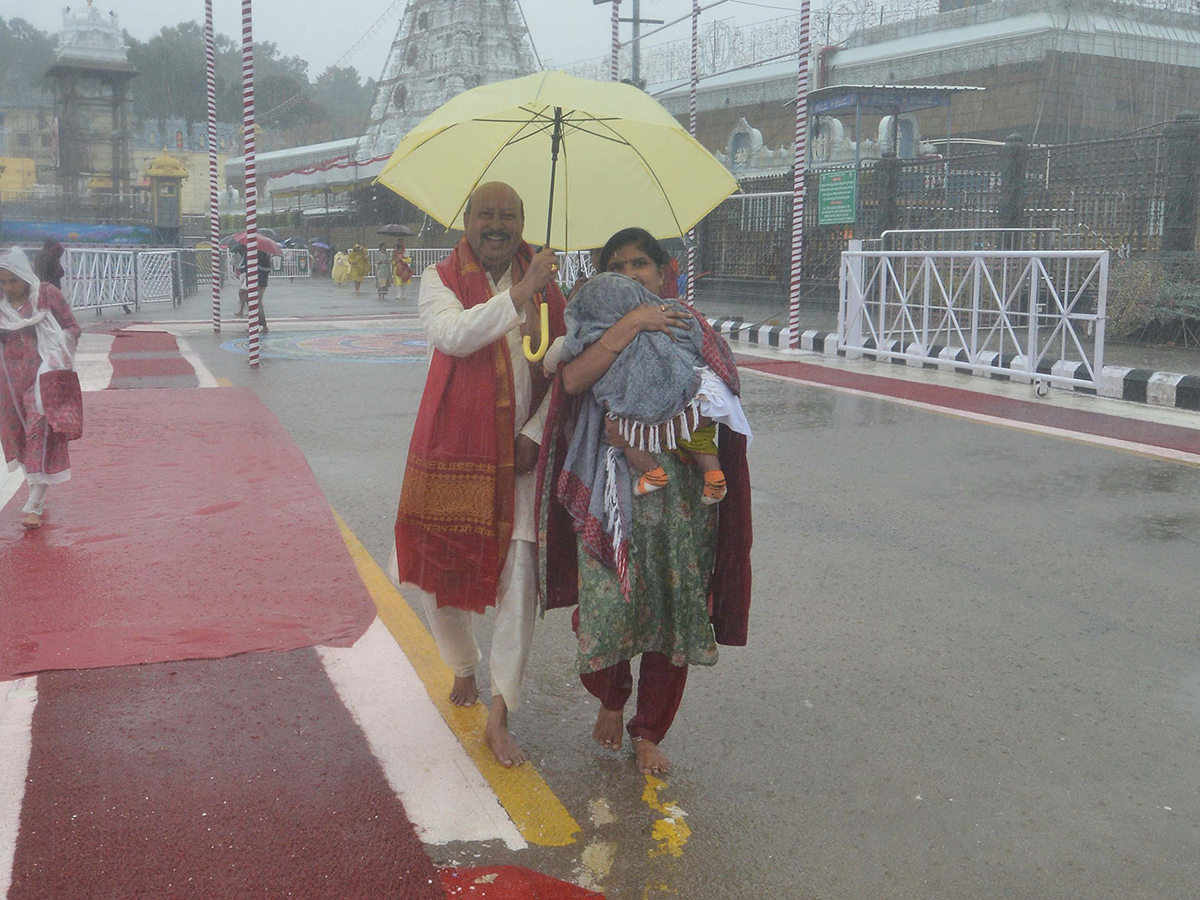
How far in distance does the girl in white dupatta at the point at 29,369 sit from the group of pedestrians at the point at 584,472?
316cm

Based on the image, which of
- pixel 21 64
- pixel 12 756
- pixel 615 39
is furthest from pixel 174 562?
pixel 21 64

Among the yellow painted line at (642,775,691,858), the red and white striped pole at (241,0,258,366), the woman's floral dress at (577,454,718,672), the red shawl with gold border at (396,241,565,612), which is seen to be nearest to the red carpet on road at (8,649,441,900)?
the yellow painted line at (642,775,691,858)

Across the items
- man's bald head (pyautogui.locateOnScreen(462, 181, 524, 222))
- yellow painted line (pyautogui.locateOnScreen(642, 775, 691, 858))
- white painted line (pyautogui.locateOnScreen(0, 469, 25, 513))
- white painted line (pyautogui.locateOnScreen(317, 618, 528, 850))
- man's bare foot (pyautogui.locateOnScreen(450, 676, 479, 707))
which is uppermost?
man's bald head (pyautogui.locateOnScreen(462, 181, 524, 222))

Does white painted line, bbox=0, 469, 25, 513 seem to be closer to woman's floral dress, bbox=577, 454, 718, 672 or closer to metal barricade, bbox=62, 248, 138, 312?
woman's floral dress, bbox=577, 454, 718, 672

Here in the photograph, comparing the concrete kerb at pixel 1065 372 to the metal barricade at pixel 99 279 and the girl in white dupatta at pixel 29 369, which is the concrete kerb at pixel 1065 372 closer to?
the girl in white dupatta at pixel 29 369

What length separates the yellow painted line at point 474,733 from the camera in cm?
294

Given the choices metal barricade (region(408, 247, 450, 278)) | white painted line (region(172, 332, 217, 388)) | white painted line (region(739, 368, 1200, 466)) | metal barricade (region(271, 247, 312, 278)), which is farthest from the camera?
metal barricade (region(271, 247, 312, 278))

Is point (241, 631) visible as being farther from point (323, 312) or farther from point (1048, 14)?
point (1048, 14)

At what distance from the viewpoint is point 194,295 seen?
31359 millimetres

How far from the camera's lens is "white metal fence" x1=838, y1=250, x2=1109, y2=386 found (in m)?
10.6

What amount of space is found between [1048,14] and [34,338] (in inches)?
1143

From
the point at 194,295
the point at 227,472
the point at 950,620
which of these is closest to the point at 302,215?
the point at 194,295

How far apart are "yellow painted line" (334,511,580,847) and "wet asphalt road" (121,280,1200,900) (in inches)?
2.4

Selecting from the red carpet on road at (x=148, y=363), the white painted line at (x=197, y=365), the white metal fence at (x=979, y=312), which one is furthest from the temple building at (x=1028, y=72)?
the red carpet on road at (x=148, y=363)
